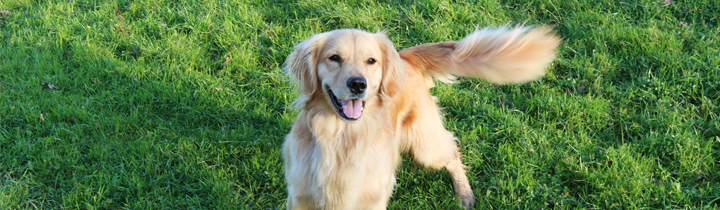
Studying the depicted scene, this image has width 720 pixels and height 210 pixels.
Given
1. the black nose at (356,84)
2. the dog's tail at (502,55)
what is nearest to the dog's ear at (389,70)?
the black nose at (356,84)

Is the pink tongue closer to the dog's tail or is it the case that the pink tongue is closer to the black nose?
the black nose

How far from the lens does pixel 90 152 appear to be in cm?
387

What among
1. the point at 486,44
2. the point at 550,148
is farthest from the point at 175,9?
the point at 550,148

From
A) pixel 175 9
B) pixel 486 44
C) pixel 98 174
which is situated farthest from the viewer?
pixel 175 9

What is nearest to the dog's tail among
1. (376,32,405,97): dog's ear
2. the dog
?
the dog

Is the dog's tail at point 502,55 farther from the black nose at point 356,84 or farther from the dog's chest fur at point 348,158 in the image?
the black nose at point 356,84

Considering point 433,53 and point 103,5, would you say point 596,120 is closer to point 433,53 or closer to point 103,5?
point 433,53

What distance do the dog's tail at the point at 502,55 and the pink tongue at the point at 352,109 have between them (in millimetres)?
957

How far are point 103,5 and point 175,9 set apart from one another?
859 mm

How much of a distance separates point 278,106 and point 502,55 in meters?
1.99

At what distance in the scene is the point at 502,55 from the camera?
3410mm

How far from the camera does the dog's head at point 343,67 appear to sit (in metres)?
2.69

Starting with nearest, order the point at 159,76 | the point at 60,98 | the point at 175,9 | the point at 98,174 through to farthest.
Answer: the point at 98,174 < the point at 60,98 < the point at 159,76 < the point at 175,9

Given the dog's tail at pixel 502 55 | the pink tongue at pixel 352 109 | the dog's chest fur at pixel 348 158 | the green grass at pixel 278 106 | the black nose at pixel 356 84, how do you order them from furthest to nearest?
the green grass at pixel 278 106
the dog's tail at pixel 502 55
the dog's chest fur at pixel 348 158
the pink tongue at pixel 352 109
the black nose at pixel 356 84
